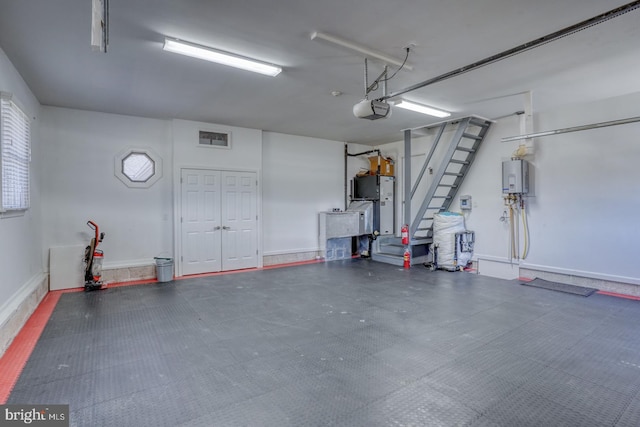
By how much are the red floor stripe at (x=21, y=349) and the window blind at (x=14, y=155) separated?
1347 mm

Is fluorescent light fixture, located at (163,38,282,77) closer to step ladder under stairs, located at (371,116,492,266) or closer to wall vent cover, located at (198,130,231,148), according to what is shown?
wall vent cover, located at (198,130,231,148)

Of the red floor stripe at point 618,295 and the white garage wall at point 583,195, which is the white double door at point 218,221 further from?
the red floor stripe at point 618,295

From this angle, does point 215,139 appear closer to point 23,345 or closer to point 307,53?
point 307,53

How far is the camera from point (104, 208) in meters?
5.75

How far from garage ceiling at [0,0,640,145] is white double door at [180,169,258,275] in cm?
149

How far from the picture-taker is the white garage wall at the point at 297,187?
7.45 metres

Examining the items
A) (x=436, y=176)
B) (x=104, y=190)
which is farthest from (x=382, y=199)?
(x=104, y=190)

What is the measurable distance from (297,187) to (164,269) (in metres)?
3.48

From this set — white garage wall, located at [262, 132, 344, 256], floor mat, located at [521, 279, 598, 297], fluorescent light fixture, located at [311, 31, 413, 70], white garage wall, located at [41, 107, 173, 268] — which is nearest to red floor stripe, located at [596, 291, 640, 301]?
floor mat, located at [521, 279, 598, 297]

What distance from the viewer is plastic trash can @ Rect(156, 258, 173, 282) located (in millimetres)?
5766

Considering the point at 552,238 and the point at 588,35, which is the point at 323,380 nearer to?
the point at 588,35

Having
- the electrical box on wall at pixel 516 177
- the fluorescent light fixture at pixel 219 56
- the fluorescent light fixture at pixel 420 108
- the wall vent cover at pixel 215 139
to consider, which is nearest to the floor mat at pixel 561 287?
the electrical box on wall at pixel 516 177

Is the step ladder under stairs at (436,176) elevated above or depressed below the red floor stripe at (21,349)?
above

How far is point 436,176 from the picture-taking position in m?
6.55
